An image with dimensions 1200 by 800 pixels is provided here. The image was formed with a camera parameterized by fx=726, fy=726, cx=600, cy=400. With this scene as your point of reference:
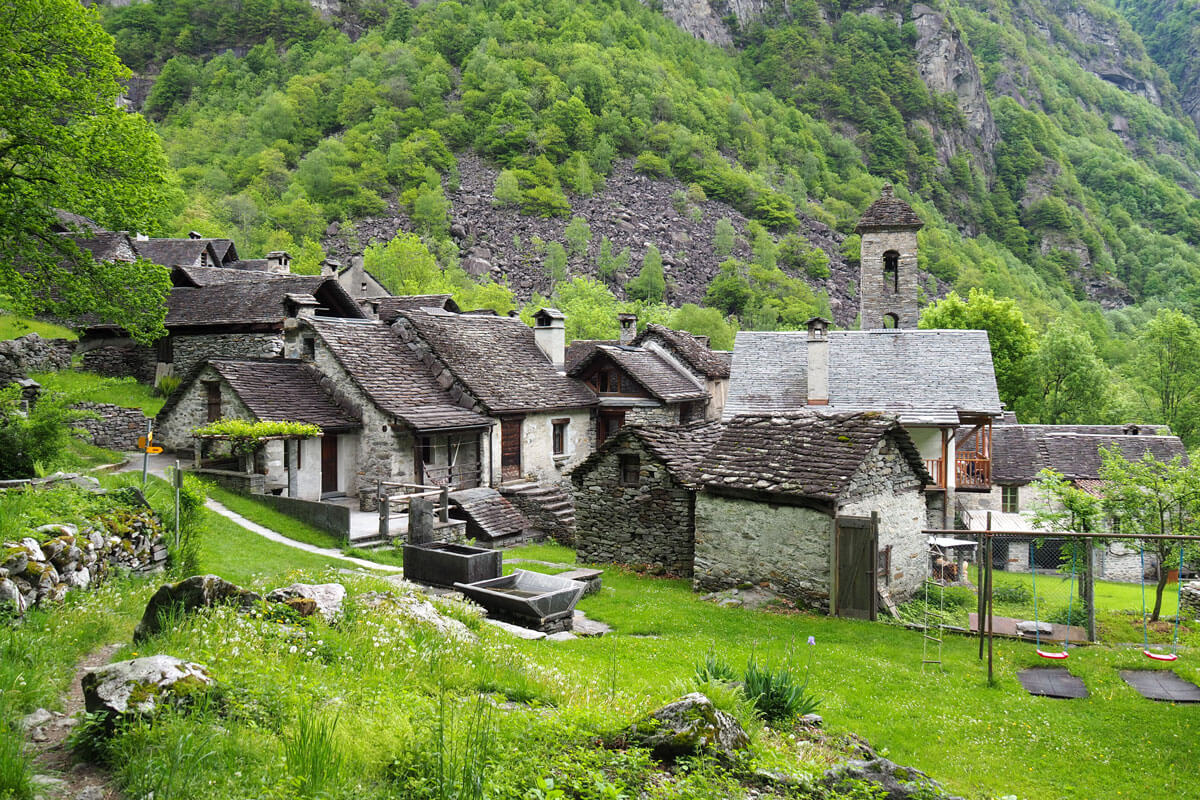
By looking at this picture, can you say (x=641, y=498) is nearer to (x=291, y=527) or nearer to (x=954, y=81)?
(x=291, y=527)

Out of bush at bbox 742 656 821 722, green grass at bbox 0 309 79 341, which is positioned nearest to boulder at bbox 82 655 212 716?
bush at bbox 742 656 821 722

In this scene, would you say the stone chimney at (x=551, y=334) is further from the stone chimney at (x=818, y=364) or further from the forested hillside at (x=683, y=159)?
the forested hillside at (x=683, y=159)

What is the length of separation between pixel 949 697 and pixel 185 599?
10166 millimetres

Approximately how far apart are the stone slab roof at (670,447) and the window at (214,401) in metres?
12.1

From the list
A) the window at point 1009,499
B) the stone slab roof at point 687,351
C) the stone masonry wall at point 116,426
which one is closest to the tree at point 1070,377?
the window at point 1009,499

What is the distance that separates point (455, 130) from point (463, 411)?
330ft

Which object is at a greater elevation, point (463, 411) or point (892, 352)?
point (892, 352)

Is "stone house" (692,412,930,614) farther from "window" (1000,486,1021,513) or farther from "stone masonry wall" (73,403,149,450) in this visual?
"window" (1000,486,1021,513)

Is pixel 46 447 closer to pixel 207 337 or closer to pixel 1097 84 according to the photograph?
pixel 207 337

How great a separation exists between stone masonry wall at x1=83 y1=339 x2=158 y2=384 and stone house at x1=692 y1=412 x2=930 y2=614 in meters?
24.9

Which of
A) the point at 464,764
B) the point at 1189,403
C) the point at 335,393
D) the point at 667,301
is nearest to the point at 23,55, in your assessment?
the point at 335,393

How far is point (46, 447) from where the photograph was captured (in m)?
12.7

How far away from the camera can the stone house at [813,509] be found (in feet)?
49.6

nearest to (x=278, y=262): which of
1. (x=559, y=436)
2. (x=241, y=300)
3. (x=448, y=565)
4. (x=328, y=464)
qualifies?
(x=241, y=300)
